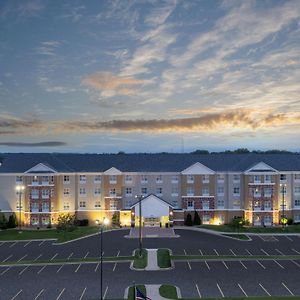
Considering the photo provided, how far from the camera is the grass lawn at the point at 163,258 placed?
4817 centimetres

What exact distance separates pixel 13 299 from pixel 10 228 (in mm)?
42279

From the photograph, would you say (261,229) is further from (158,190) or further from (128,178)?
(128,178)

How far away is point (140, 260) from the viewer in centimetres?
5088

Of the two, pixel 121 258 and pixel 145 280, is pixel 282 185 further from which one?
pixel 145 280

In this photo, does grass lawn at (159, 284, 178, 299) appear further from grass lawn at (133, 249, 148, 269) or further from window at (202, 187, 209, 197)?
window at (202, 187, 209, 197)

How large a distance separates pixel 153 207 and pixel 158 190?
5329mm

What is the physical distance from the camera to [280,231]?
70.1 m

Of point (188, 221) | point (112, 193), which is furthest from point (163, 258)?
point (112, 193)

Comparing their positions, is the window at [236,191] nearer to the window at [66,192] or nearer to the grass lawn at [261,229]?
the grass lawn at [261,229]

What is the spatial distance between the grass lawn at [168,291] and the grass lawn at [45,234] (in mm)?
28005

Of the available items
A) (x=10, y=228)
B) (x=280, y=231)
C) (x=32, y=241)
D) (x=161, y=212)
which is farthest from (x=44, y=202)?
(x=280, y=231)

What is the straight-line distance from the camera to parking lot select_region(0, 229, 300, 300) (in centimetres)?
3894

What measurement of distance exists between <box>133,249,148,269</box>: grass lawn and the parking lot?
124 centimetres

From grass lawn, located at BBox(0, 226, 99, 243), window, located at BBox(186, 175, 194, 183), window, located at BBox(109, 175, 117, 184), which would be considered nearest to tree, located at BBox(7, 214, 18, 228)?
grass lawn, located at BBox(0, 226, 99, 243)
